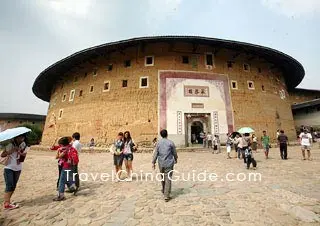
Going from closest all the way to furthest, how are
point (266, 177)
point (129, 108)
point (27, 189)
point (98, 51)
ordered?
point (27, 189) < point (266, 177) < point (129, 108) < point (98, 51)

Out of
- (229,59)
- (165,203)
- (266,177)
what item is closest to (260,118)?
(229,59)

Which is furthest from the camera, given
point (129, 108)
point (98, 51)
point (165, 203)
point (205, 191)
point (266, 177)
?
point (98, 51)

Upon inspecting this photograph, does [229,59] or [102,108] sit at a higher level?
[229,59]

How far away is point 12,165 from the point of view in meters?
3.70

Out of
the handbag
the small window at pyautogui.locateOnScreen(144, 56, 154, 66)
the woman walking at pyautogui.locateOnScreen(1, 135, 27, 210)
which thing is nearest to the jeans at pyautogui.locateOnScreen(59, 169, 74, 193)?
the woman walking at pyautogui.locateOnScreen(1, 135, 27, 210)

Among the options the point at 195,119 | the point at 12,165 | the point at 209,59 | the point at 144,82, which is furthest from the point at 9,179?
the point at 209,59

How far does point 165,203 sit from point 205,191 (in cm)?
111

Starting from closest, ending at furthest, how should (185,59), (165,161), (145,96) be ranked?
(165,161), (145,96), (185,59)

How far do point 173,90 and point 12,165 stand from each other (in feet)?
42.8

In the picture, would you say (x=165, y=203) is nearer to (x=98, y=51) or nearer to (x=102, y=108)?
(x=102, y=108)

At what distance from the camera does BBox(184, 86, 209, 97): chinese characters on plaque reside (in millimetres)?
16078

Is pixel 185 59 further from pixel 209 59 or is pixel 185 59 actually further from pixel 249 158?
pixel 249 158

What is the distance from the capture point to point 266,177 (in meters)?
5.58

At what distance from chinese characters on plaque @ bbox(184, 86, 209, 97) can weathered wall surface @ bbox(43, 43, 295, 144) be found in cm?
158
